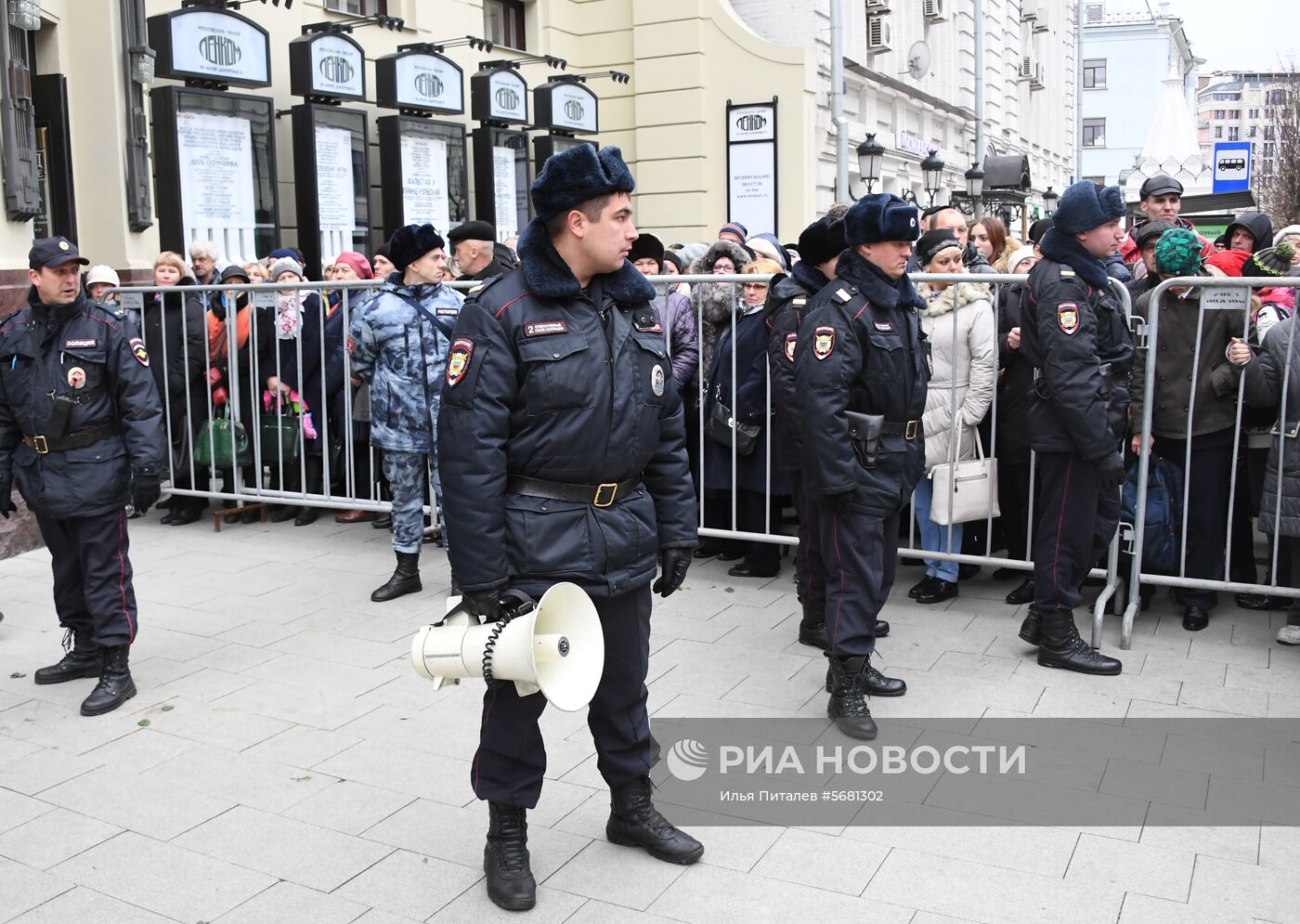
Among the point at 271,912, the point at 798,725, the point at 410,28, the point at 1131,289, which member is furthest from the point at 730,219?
the point at 271,912

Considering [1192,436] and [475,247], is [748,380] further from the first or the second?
[1192,436]

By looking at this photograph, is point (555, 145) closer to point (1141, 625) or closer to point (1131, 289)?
point (1131, 289)

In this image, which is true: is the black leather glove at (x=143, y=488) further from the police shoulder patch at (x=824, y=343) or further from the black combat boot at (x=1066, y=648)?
the black combat boot at (x=1066, y=648)

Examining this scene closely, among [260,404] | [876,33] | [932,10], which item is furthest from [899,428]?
[932,10]

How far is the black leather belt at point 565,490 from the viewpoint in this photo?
3.58 metres

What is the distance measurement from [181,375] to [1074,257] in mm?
5901

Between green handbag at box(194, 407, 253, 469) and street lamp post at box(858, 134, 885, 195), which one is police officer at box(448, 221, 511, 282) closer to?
green handbag at box(194, 407, 253, 469)

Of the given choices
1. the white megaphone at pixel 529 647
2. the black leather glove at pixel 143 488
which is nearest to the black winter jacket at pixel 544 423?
the white megaphone at pixel 529 647

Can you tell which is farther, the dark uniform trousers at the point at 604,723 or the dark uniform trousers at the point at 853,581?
the dark uniform trousers at the point at 853,581

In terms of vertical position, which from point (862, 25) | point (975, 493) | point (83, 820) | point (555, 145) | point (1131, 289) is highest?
point (862, 25)

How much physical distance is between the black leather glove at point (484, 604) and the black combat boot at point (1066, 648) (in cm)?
295

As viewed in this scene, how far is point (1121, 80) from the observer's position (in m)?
64.5

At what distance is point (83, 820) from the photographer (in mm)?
4184

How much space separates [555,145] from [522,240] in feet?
43.9
